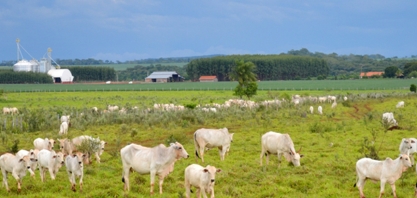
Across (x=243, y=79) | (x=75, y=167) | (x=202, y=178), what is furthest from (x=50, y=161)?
(x=243, y=79)

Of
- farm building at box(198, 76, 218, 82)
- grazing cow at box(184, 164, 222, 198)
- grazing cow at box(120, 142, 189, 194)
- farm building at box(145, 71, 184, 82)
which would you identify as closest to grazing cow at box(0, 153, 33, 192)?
grazing cow at box(120, 142, 189, 194)

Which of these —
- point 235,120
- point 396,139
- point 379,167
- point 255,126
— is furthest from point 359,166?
point 235,120

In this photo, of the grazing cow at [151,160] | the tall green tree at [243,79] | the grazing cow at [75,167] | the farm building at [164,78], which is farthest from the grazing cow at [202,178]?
the farm building at [164,78]

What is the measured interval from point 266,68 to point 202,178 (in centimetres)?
13477

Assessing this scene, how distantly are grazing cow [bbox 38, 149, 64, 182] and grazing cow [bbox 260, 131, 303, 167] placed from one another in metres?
7.09

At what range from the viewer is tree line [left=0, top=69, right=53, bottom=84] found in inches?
5256

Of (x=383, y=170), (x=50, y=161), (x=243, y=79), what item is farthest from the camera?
(x=243, y=79)

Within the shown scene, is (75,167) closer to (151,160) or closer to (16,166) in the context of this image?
(16,166)

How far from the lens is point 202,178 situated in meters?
13.9

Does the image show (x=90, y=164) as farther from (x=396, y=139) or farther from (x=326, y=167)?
(x=396, y=139)

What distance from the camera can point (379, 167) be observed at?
14.6m

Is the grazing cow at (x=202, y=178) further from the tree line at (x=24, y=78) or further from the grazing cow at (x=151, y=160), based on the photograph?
the tree line at (x=24, y=78)

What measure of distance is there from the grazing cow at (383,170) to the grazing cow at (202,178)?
3953 mm

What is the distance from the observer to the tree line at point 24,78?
133500 millimetres
